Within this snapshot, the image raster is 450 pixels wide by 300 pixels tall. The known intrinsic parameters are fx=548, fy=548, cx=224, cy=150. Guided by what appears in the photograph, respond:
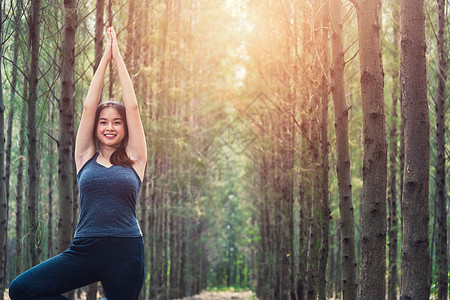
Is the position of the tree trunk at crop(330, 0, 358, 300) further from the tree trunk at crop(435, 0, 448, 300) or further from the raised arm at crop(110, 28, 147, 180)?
the tree trunk at crop(435, 0, 448, 300)

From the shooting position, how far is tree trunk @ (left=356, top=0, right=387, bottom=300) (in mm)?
3357

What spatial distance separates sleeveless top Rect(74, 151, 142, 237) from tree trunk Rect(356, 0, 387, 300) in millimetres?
1454

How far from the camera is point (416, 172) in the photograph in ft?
10.9

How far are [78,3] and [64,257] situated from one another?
3894 mm

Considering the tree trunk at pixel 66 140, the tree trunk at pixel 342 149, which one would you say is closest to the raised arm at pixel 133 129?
the tree trunk at pixel 342 149

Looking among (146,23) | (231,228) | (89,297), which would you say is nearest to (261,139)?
(146,23)

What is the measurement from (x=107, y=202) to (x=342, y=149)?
2388 millimetres

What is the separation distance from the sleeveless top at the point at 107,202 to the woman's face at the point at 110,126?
188 millimetres

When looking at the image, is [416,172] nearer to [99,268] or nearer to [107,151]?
[107,151]

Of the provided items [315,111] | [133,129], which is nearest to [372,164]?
[133,129]

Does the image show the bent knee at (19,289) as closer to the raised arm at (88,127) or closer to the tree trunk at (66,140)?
the raised arm at (88,127)

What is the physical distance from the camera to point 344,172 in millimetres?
4602

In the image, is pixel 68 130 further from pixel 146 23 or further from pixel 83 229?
pixel 146 23

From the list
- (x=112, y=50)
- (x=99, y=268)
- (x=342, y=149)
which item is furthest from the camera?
(x=342, y=149)
